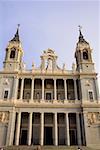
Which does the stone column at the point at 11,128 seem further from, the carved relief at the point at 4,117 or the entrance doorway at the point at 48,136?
the entrance doorway at the point at 48,136

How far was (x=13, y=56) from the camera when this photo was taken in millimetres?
44438

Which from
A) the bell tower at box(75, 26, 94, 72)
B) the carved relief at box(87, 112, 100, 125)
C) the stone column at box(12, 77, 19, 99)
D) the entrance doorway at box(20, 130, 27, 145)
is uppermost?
the bell tower at box(75, 26, 94, 72)

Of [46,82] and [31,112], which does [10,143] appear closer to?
[31,112]

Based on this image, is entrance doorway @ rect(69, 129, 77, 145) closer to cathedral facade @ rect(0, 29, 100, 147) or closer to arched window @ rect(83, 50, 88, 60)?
cathedral facade @ rect(0, 29, 100, 147)

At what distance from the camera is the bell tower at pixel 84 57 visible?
43100 mm

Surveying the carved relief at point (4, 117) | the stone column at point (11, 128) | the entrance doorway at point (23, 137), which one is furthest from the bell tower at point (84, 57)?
the carved relief at point (4, 117)

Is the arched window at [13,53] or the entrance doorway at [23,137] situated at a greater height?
the arched window at [13,53]

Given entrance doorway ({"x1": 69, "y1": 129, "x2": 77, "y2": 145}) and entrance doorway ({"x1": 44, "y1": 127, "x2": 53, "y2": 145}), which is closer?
entrance doorway ({"x1": 69, "y1": 129, "x2": 77, "y2": 145})

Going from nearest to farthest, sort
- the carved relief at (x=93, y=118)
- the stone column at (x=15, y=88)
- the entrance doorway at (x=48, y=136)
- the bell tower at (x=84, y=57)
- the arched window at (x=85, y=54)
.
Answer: the carved relief at (x=93, y=118)
the entrance doorway at (x=48, y=136)
the stone column at (x=15, y=88)
the bell tower at (x=84, y=57)
the arched window at (x=85, y=54)

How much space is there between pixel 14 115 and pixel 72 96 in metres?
11.2

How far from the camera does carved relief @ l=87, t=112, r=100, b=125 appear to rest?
36750mm

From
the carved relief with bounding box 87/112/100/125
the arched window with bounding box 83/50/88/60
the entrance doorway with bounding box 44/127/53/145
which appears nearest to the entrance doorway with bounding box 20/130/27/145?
the entrance doorway with bounding box 44/127/53/145

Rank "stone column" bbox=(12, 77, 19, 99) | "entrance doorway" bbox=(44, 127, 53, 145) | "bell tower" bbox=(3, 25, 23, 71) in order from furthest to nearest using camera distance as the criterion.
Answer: "bell tower" bbox=(3, 25, 23, 71) < "stone column" bbox=(12, 77, 19, 99) < "entrance doorway" bbox=(44, 127, 53, 145)

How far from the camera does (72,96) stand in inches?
1666
